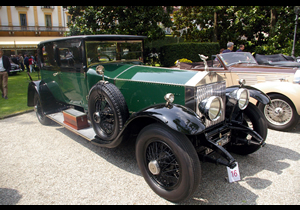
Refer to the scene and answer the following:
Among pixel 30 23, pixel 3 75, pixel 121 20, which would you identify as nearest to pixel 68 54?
pixel 3 75

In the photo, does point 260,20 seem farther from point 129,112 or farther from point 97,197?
point 97,197

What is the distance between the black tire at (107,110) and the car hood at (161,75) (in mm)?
357

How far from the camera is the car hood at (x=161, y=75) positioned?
2781 millimetres

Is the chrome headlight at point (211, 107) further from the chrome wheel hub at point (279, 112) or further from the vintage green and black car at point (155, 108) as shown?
the chrome wheel hub at point (279, 112)

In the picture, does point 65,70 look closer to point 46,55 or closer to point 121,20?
point 46,55

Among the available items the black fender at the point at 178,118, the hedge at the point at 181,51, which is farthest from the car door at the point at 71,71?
the hedge at the point at 181,51

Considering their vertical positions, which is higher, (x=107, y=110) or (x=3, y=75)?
(x=3, y=75)

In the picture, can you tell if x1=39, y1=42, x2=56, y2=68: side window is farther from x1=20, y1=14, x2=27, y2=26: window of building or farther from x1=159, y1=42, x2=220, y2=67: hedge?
x1=20, y1=14, x2=27, y2=26: window of building

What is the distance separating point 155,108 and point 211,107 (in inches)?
25.5

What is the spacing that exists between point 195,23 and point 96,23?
7710mm

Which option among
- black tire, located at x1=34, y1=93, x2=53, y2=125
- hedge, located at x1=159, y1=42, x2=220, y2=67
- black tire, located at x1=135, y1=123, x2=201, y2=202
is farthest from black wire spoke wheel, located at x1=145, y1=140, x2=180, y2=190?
hedge, located at x1=159, y1=42, x2=220, y2=67

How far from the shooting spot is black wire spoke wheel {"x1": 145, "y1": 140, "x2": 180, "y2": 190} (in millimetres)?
2385

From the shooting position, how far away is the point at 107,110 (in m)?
3.29

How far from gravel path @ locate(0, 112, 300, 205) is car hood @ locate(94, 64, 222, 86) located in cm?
124
